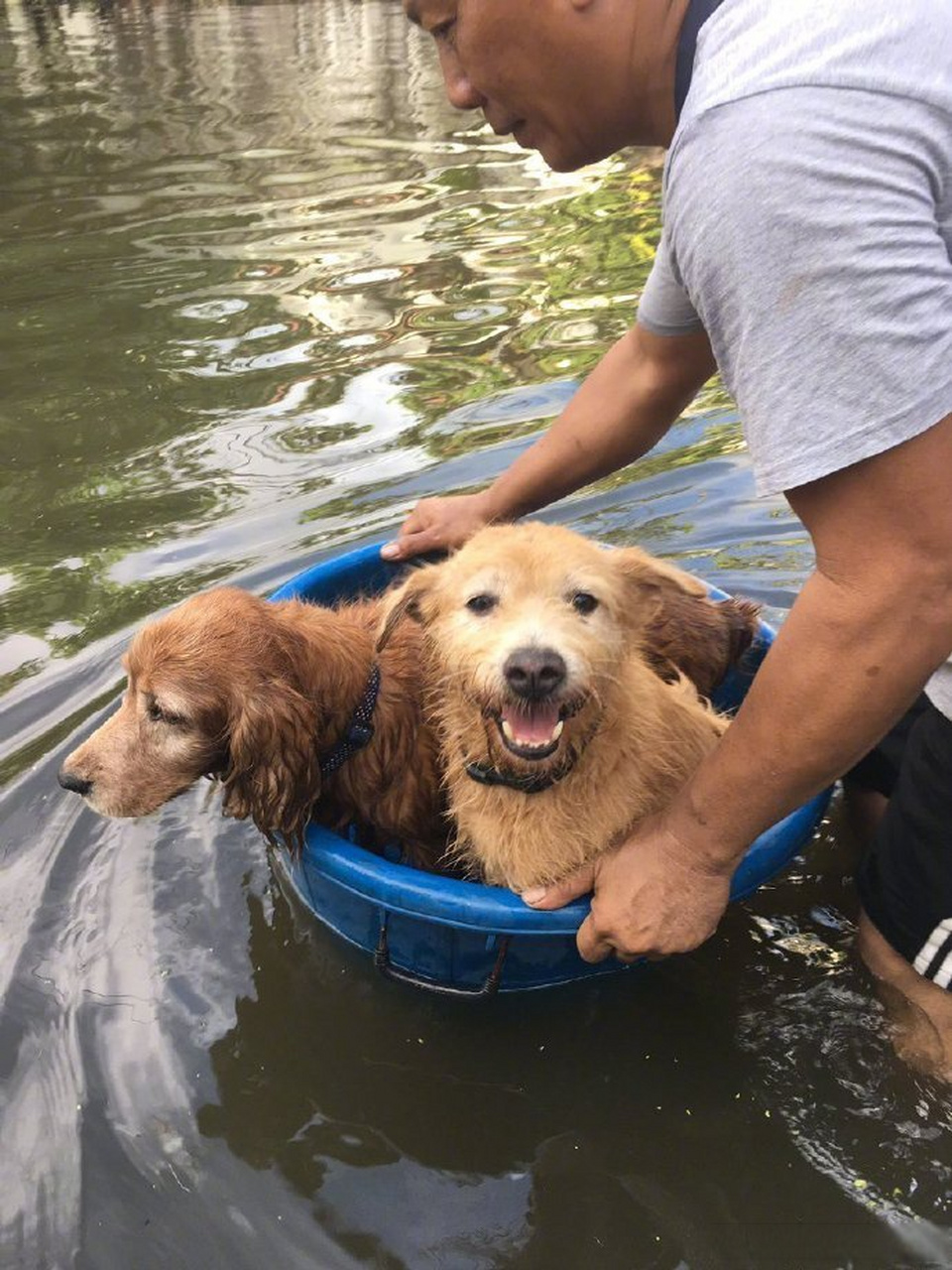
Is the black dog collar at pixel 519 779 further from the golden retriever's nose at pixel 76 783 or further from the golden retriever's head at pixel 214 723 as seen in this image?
the golden retriever's nose at pixel 76 783

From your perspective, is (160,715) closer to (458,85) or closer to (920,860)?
(458,85)

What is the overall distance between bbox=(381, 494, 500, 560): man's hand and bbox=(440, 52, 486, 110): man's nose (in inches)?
70.0

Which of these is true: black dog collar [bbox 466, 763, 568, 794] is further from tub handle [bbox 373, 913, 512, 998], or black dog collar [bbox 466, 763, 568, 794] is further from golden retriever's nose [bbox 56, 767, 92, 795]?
golden retriever's nose [bbox 56, 767, 92, 795]

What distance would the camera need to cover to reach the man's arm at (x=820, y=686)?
2107mm

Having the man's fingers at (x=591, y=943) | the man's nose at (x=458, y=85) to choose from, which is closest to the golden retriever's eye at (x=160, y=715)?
the man's fingers at (x=591, y=943)

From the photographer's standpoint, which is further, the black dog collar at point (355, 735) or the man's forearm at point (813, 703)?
the black dog collar at point (355, 735)

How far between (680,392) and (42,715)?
9.79 feet

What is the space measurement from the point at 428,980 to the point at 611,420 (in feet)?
6.80

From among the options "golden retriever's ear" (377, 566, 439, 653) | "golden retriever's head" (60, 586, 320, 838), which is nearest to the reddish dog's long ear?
"golden retriever's head" (60, 586, 320, 838)

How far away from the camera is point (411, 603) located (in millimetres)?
3445

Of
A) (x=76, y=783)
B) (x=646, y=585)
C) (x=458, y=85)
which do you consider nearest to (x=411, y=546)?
(x=646, y=585)

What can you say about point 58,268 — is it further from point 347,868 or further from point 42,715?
point 347,868

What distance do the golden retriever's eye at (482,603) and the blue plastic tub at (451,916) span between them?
0.73 metres

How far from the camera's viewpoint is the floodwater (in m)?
2.93
